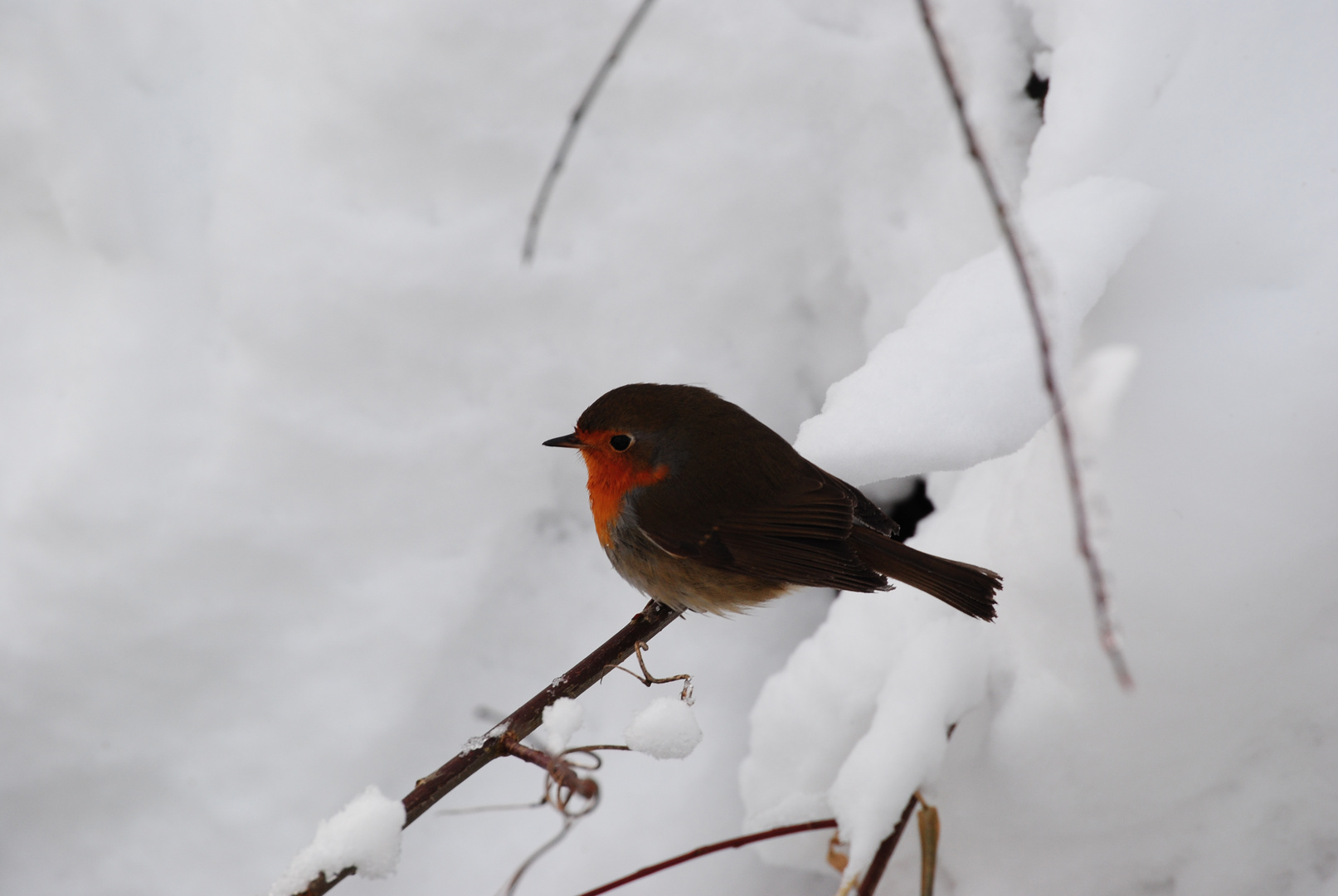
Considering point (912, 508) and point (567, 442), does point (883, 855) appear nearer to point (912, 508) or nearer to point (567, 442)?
point (567, 442)

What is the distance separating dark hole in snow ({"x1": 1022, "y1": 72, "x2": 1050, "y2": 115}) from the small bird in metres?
1.29

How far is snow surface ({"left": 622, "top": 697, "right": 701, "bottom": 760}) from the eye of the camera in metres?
1.26

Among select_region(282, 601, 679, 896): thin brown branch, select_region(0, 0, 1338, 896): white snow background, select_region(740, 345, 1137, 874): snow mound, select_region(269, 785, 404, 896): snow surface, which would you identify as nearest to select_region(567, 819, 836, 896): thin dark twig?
select_region(740, 345, 1137, 874): snow mound

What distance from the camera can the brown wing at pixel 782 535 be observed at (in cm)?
194

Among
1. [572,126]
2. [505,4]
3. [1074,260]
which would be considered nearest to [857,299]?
[1074,260]

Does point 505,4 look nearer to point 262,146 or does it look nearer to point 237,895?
point 262,146

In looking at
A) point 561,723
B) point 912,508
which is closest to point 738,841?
point 561,723

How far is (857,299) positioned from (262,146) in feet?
5.83

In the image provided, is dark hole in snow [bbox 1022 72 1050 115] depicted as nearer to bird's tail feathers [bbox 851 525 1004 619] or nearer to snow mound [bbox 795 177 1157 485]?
snow mound [bbox 795 177 1157 485]

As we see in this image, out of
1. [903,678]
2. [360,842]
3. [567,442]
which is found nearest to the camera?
[360,842]

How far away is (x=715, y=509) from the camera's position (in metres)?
2.00

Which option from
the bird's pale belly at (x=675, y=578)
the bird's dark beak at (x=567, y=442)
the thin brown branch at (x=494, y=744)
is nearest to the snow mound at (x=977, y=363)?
the bird's pale belly at (x=675, y=578)

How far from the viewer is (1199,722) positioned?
67.9 inches

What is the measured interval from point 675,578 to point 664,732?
70 centimetres
